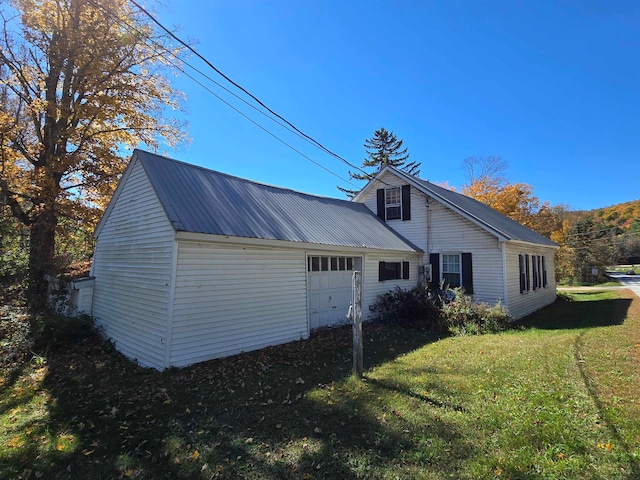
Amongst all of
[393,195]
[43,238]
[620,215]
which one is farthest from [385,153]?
[620,215]

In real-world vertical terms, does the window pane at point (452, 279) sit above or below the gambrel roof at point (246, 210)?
below

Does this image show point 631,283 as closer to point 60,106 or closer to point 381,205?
point 381,205

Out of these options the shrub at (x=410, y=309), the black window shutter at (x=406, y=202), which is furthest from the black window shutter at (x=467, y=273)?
the black window shutter at (x=406, y=202)

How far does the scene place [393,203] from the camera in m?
15.3

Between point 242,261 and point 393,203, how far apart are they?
370 inches

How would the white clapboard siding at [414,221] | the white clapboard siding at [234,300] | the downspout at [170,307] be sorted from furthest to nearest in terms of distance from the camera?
the white clapboard siding at [414,221] → the white clapboard siding at [234,300] → the downspout at [170,307]

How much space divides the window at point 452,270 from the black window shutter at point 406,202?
2.41 metres

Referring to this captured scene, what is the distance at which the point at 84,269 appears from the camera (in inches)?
528

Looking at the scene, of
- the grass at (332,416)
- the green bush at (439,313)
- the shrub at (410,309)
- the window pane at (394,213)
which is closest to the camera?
the grass at (332,416)

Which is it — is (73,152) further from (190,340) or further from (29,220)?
(190,340)

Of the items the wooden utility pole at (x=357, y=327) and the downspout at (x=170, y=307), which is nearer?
the wooden utility pole at (x=357, y=327)

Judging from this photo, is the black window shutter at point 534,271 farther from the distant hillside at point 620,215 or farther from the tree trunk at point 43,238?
the distant hillside at point 620,215

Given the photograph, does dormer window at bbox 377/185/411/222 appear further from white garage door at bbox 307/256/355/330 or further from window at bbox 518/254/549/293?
window at bbox 518/254/549/293

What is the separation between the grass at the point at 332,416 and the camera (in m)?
3.46
